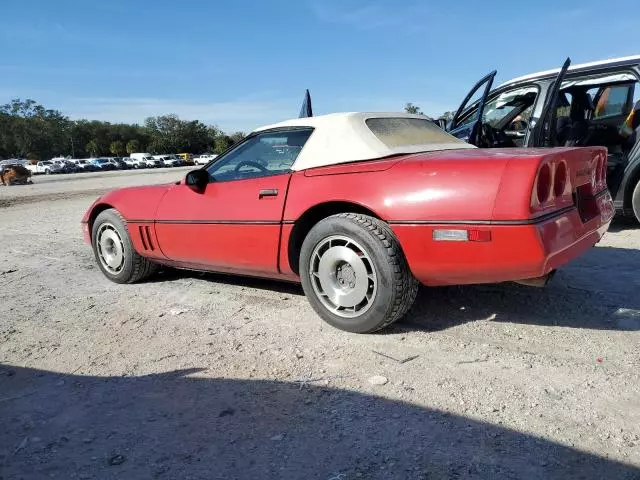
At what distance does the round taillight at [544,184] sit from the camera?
2.64m

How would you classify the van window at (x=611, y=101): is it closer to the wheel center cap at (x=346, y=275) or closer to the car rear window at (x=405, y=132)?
the car rear window at (x=405, y=132)

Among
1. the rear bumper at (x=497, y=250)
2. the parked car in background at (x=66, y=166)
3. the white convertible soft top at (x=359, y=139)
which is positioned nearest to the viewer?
the rear bumper at (x=497, y=250)

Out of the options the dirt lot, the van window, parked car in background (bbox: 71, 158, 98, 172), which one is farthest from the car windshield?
parked car in background (bbox: 71, 158, 98, 172)

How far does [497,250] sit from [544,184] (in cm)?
43

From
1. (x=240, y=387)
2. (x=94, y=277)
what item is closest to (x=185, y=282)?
(x=94, y=277)

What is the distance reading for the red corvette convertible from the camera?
8.64 feet

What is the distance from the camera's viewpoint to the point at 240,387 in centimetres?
258

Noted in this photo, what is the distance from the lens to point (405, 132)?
3824 mm

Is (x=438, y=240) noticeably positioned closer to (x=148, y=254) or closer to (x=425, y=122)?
(x=425, y=122)

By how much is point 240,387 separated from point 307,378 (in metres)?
0.34

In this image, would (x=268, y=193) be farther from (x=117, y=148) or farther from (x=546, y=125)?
(x=117, y=148)

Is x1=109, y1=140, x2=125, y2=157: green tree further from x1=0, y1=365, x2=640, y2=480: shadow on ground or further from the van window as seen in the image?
x1=0, y1=365, x2=640, y2=480: shadow on ground

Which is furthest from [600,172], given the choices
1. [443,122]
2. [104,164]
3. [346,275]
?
[104,164]

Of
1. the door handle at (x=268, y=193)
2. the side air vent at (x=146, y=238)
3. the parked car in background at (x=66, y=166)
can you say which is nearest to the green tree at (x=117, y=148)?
the parked car in background at (x=66, y=166)
